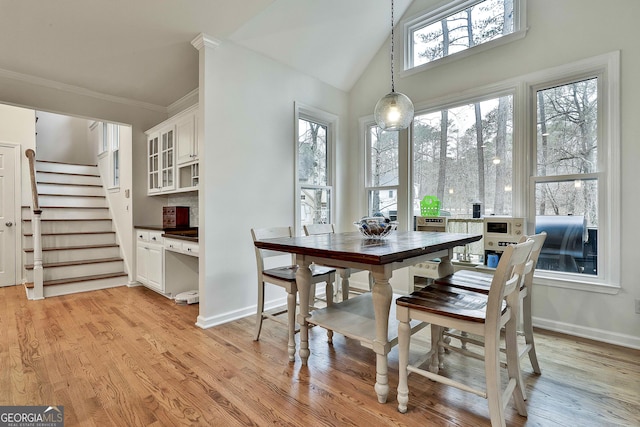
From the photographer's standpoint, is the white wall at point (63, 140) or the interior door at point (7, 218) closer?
the interior door at point (7, 218)

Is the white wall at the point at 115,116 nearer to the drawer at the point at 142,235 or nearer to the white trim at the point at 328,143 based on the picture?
the drawer at the point at 142,235

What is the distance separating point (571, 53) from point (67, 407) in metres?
4.52

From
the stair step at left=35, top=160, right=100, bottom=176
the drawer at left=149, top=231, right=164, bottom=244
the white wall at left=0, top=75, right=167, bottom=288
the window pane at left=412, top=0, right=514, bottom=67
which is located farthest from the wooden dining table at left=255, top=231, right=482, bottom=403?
the stair step at left=35, top=160, right=100, bottom=176

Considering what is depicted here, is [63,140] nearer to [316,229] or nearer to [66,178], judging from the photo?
[66,178]

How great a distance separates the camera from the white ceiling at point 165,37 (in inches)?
104

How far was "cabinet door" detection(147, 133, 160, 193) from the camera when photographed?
4352 millimetres

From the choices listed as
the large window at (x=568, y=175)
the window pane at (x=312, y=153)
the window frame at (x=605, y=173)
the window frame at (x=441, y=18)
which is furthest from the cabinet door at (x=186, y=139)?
the window frame at (x=605, y=173)

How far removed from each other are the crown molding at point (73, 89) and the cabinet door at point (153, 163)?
0.50m

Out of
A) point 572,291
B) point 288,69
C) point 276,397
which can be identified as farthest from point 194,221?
point 572,291

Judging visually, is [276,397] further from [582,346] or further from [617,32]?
[617,32]

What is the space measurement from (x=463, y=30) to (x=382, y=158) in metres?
1.68

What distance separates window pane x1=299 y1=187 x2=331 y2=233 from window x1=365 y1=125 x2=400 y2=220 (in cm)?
58

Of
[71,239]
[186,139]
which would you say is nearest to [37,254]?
[71,239]

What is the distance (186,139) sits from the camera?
366cm
